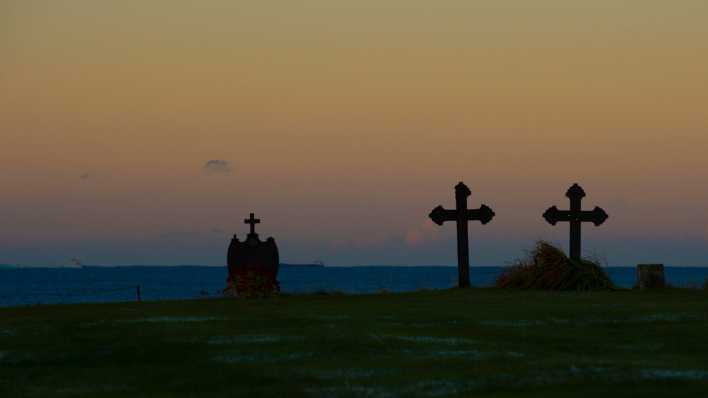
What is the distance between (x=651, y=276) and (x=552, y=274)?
276cm

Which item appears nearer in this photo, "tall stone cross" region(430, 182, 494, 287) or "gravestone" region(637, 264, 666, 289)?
"gravestone" region(637, 264, 666, 289)

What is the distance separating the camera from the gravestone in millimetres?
35875

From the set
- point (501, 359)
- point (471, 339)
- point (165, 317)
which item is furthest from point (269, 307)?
point (501, 359)

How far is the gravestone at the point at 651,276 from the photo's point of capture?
35875 millimetres

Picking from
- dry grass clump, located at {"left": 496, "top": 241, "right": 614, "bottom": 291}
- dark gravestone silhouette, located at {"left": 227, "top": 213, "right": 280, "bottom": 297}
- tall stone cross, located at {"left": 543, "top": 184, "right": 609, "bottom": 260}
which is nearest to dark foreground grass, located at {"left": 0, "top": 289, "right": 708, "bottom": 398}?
dry grass clump, located at {"left": 496, "top": 241, "right": 614, "bottom": 291}

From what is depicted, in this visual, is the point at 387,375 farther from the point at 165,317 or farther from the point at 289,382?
the point at 165,317

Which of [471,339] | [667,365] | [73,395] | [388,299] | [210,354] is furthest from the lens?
[388,299]

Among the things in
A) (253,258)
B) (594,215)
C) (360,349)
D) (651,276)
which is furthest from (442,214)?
(360,349)

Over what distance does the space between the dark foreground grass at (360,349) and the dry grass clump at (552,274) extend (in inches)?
237

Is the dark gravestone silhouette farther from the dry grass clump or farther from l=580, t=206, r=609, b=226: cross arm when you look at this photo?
l=580, t=206, r=609, b=226: cross arm

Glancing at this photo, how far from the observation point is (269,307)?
28.8 meters

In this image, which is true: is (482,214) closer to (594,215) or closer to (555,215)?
→ (555,215)

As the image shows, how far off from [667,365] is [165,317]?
1113 centimetres

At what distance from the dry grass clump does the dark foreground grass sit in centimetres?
602
